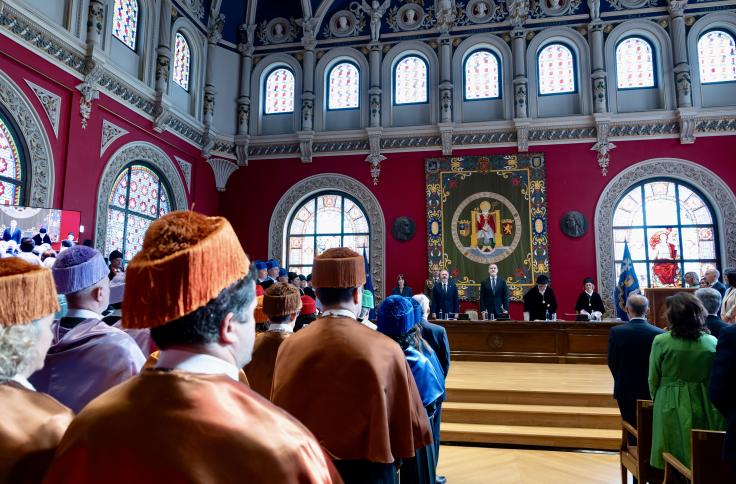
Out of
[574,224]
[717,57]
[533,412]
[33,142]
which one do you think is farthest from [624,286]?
[33,142]

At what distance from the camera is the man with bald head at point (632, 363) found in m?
4.31

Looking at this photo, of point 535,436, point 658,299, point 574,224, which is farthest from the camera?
point 574,224

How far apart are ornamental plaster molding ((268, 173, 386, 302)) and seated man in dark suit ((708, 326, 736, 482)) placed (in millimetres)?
10145

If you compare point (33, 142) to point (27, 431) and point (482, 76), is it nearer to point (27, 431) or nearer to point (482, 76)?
point (27, 431)

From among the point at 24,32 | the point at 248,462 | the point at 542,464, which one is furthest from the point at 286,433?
the point at 24,32

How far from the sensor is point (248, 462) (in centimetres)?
99

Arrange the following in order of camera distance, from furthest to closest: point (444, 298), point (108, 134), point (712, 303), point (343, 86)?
1. point (343, 86)
2. point (444, 298)
3. point (108, 134)
4. point (712, 303)

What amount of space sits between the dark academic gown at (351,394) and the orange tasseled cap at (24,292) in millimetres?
1092

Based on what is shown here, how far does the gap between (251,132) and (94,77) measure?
5053mm

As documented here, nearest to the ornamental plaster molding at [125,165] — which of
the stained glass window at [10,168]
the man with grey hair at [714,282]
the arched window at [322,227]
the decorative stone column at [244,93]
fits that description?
the stained glass window at [10,168]

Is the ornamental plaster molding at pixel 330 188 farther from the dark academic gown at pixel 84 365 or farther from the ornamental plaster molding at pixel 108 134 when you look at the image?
the dark academic gown at pixel 84 365

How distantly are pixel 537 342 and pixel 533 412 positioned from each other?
9.56 ft

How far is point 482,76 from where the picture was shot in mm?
13195

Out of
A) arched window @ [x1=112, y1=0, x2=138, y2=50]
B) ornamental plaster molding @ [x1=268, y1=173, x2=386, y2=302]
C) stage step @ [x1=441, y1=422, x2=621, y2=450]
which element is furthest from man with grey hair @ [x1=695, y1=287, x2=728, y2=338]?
arched window @ [x1=112, y1=0, x2=138, y2=50]
